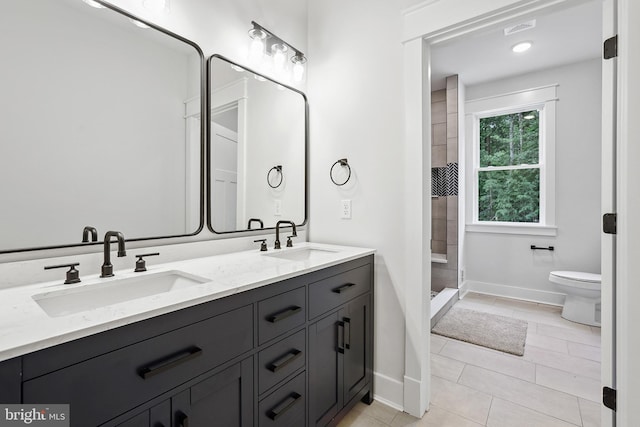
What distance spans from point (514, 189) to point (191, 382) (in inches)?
163

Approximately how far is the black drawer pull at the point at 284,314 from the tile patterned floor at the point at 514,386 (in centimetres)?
87

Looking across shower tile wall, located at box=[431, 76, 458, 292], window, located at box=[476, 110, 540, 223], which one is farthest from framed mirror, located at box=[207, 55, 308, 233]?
window, located at box=[476, 110, 540, 223]

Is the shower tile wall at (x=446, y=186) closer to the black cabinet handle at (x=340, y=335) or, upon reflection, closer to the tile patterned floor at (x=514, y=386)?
the tile patterned floor at (x=514, y=386)

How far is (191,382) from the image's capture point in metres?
0.93

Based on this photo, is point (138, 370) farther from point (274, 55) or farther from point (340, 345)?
point (274, 55)

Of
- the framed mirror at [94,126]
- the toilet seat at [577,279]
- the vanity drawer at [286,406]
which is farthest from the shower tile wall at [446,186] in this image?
the framed mirror at [94,126]

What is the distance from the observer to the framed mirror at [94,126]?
43.2 inches

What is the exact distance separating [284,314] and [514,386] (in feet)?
5.83

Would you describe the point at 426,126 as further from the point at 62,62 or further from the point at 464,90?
the point at 464,90

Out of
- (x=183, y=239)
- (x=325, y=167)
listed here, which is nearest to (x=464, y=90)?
(x=325, y=167)

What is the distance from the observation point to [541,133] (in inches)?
144

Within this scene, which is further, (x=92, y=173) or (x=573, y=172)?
(x=573, y=172)

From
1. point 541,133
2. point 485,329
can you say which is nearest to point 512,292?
point 485,329

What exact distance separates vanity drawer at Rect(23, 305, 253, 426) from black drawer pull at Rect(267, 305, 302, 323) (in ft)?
0.45
